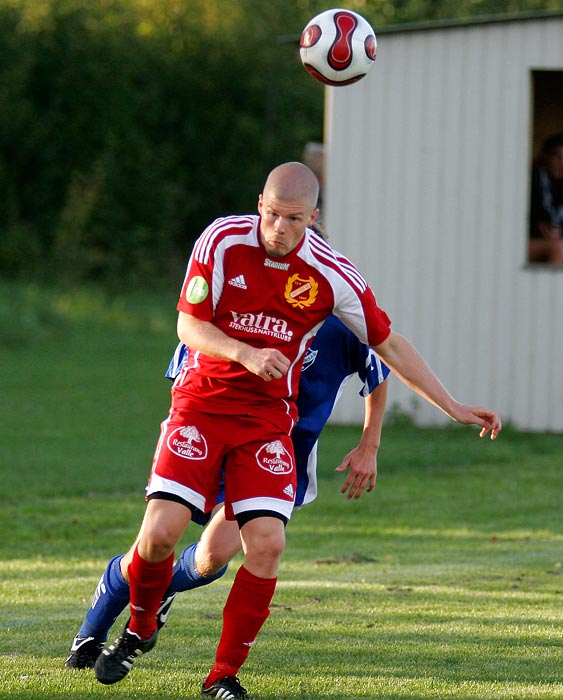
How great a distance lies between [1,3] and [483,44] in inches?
701

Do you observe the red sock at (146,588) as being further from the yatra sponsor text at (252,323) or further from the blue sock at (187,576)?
the yatra sponsor text at (252,323)

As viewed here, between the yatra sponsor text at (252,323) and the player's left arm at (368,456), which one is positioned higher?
the yatra sponsor text at (252,323)

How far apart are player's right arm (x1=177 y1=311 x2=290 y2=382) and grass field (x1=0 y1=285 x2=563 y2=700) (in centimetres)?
131

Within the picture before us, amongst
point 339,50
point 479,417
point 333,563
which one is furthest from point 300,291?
point 333,563

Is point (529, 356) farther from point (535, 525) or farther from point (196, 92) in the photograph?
point (196, 92)

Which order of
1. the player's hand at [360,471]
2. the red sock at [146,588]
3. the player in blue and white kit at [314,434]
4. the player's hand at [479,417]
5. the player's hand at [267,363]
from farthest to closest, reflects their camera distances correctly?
the player's hand at [360,471] → the player in blue and white kit at [314,434] → the player's hand at [479,417] → the red sock at [146,588] → the player's hand at [267,363]

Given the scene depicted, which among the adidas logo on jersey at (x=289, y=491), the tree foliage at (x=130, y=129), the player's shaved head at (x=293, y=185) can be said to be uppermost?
the tree foliage at (x=130, y=129)

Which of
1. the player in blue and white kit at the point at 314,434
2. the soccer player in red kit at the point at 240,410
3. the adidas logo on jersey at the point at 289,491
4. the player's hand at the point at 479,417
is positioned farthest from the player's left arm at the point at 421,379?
the adidas logo on jersey at the point at 289,491

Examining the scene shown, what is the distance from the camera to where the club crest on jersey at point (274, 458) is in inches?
207

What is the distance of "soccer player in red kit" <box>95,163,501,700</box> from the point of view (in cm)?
516

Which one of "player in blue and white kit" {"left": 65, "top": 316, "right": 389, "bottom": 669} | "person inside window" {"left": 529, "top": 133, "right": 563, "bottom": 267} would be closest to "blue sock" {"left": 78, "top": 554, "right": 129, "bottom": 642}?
"player in blue and white kit" {"left": 65, "top": 316, "right": 389, "bottom": 669}

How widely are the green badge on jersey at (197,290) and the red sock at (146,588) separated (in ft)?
3.27

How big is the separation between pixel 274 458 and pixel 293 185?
107 centimetres

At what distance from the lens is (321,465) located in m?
13.3
